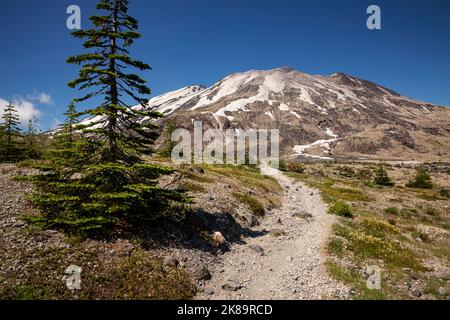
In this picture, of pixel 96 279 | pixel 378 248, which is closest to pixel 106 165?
pixel 96 279

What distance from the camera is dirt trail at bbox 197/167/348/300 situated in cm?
1269

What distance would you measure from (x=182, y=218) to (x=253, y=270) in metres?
5.77

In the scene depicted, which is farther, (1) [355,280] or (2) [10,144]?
(2) [10,144]

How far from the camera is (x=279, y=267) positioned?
15727mm

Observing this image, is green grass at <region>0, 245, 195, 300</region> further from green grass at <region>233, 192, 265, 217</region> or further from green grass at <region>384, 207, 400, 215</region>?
green grass at <region>384, 207, 400, 215</region>

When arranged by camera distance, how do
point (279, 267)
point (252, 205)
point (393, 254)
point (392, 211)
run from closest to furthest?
point (279, 267) < point (393, 254) < point (252, 205) < point (392, 211)

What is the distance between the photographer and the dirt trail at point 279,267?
41.6ft

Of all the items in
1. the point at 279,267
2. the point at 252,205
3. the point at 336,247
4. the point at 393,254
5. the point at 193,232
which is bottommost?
the point at 279,267

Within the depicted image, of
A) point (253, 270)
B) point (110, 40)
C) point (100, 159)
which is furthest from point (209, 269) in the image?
point (110, 40)

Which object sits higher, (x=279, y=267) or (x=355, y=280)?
(x=355, y=280)

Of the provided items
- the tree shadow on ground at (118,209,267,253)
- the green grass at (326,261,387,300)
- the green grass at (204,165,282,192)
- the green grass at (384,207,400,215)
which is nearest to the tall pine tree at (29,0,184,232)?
the tree shadow on ground at (118,209,267,253)

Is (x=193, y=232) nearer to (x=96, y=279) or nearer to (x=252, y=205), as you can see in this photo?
(x=96, y=279)
